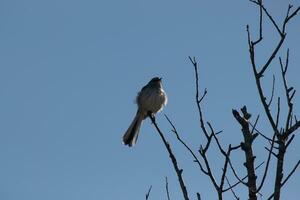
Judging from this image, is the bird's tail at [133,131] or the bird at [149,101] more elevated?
the bird at [149,101]

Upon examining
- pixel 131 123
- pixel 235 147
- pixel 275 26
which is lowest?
pixel 235 147

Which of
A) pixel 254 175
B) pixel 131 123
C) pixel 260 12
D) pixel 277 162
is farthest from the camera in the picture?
pixel 131 123

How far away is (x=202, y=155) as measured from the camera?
4.21m

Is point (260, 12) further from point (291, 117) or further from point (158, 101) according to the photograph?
point (158, 101)

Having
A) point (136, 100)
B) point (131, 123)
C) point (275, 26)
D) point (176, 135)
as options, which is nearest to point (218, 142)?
point (176, 135)

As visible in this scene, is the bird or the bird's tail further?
the bird

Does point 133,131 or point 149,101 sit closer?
point 133,131

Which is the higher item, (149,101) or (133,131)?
(149,101)

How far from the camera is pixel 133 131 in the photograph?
1172 centimetres

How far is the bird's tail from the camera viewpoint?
11.2 meters

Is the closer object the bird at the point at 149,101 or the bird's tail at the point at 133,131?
the bird's tail at the point at 133,131

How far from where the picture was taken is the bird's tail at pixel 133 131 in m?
11.2

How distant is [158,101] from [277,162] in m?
9.10

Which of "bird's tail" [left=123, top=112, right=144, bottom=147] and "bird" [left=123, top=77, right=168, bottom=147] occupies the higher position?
"bird" [left=123, top=77, right=168, bottom=147]
